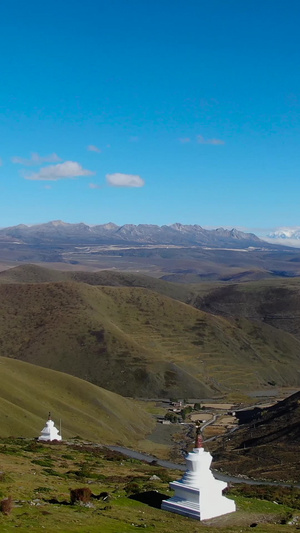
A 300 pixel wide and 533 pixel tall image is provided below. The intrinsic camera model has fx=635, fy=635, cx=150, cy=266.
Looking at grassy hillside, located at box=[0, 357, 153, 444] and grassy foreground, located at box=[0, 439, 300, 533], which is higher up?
grassy foreground, located at box=[0, 439, 300, 533]

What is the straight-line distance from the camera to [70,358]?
16412cm

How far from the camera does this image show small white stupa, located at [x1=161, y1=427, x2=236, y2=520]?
93.2 ft

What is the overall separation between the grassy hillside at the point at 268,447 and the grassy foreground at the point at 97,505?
22.7m

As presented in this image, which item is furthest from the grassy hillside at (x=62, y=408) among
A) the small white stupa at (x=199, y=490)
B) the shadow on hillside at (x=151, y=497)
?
the small white stupa at (x=199, y=490)

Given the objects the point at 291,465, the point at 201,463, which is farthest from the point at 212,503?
the point at 291,465

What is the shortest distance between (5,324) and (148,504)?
6519 inches

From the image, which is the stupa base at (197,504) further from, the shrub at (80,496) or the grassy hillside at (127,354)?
the grassy hillside at (127,354)

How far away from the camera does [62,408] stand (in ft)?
286

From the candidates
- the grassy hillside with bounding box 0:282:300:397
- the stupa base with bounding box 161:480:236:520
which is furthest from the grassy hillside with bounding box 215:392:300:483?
the grassy hillside with bounding box 0:282:300:397

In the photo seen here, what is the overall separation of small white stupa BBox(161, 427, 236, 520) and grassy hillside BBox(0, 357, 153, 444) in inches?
1527

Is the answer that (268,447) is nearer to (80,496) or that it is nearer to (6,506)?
(80,496)

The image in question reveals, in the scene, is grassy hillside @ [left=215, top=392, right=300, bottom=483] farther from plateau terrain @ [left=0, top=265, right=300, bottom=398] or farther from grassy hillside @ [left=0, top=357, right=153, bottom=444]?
plateau terrain @ [left=0, top=265, right=300, bottom=398]

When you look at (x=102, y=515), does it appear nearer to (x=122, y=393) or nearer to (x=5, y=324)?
(x=122, y=393)

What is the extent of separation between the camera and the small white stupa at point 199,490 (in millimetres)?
28422
